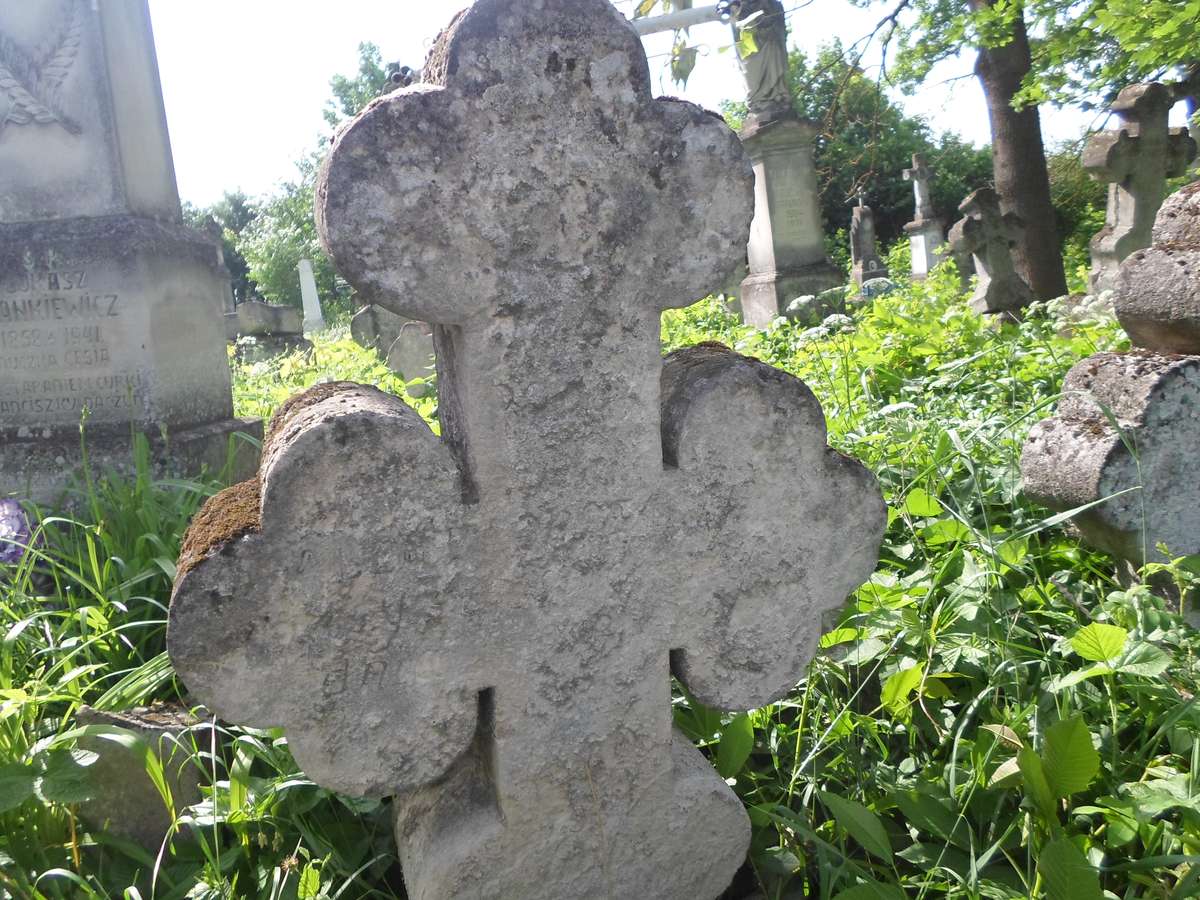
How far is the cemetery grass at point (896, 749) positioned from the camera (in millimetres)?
1563

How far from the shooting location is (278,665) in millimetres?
1374

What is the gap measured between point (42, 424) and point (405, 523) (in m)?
2.95

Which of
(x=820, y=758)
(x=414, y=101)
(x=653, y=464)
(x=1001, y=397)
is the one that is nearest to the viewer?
(x=414, y=101)

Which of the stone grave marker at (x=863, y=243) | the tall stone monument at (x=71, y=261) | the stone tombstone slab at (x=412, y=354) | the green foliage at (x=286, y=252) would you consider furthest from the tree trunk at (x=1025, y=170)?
the green foliage at (x=286, y=252)

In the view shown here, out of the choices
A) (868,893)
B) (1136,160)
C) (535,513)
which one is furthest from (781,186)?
(868,893)

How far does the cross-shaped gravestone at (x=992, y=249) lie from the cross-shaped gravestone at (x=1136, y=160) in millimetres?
707

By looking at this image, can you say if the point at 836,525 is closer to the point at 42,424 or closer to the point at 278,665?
the point at 278,665

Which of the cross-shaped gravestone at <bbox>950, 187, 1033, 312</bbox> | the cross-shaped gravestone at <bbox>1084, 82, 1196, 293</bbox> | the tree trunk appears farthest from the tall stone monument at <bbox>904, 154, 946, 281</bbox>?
the tree trunk

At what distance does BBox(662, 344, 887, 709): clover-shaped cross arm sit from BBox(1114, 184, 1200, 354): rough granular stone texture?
43.5 inches

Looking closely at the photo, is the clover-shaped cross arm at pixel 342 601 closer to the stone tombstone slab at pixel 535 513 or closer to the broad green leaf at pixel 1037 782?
the stone tombstone slab at pixel 535 513

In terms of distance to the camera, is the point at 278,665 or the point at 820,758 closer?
the point at 278,665

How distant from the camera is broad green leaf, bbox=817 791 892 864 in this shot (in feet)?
5.03

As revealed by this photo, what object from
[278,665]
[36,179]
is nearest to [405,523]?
[278,665]

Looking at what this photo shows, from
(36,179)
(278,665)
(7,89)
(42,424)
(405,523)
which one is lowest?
(278,665)
